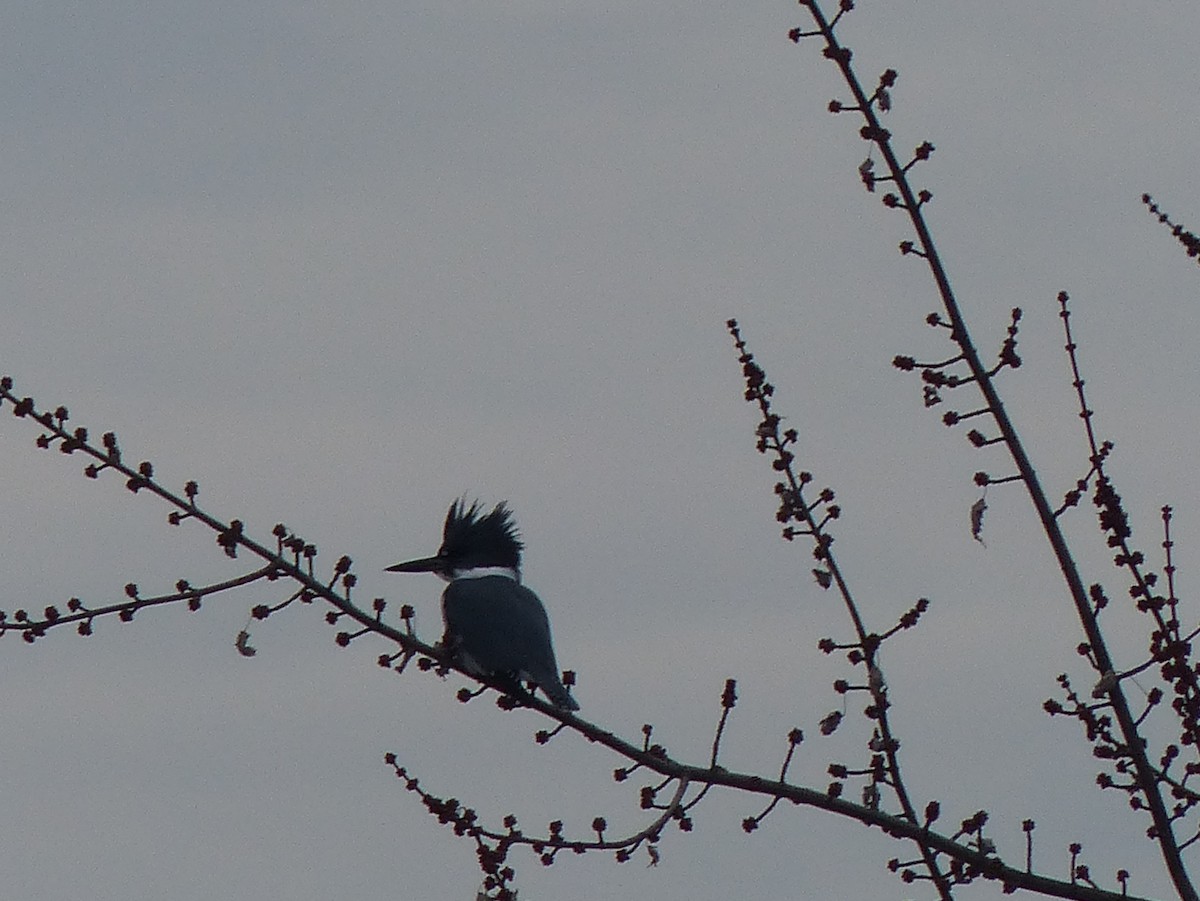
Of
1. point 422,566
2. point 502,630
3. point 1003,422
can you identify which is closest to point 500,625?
point 502,630

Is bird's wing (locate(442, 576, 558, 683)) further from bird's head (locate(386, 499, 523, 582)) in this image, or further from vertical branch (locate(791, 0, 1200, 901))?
vertical branch (locate(791, 0, 1200, 901))

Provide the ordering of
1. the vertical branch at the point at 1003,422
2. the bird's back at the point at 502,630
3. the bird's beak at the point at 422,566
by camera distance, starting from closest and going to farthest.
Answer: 1. the vertical branch at the point at 1003,422
2. the bird's back at the point at 502,630
3. the bird's beak at the point at 422,566

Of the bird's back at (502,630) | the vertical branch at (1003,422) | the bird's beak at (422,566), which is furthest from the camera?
the bird's beak at (422,566)

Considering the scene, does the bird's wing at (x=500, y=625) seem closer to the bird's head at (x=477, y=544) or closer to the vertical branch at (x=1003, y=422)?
the bird's head at (x=477, y=544)

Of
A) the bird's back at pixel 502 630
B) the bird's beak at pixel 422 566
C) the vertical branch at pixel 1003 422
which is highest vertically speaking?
the bird's beak at pixel 422 566

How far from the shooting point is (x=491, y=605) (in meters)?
8.71

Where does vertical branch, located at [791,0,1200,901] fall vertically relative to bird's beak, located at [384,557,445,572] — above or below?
below

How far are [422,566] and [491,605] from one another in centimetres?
118

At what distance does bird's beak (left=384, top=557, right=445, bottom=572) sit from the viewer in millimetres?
9617

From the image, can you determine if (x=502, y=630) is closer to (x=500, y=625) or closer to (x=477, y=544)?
(x=500, y=625)

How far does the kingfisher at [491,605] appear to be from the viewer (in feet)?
25.8

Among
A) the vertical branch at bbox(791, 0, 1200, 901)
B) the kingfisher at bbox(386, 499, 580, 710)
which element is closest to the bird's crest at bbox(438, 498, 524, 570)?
the kingfisher at bbox(386, 499, 580, 710)

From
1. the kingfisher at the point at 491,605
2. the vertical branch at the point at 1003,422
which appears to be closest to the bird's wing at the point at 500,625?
the kingfisher at the point at 491,605

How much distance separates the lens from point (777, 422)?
514 cm
